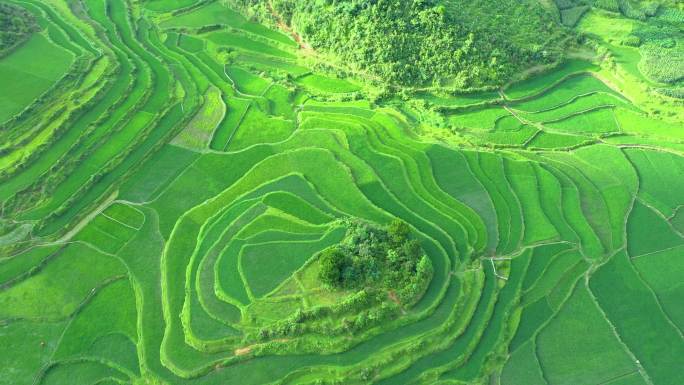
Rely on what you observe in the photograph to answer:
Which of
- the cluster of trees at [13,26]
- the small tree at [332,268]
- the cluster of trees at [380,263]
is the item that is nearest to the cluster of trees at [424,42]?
the cluster of trees at [380,263]

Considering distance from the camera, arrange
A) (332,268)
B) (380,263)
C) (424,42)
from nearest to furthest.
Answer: (332,268), (380,263), (424,42)

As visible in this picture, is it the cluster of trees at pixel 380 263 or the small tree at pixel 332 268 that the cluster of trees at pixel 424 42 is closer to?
the cluster of trees at pixel 380 263

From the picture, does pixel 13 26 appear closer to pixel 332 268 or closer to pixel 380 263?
pixel 332 268

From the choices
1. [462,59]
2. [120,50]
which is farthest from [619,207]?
[120,50]

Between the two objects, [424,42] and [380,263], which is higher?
[424,42]

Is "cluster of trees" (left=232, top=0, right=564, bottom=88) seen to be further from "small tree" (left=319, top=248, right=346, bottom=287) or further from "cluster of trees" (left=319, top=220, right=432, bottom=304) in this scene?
"small tree" (left=319, top=248, right=346, bottom=287)

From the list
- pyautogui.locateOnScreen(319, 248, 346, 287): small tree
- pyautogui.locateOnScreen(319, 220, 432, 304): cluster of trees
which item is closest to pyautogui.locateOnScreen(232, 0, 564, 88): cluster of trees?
pyautogui.locateOnScreen(319, 220, 432, 304): cluster of trees

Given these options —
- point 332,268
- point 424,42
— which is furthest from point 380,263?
point 424,42
